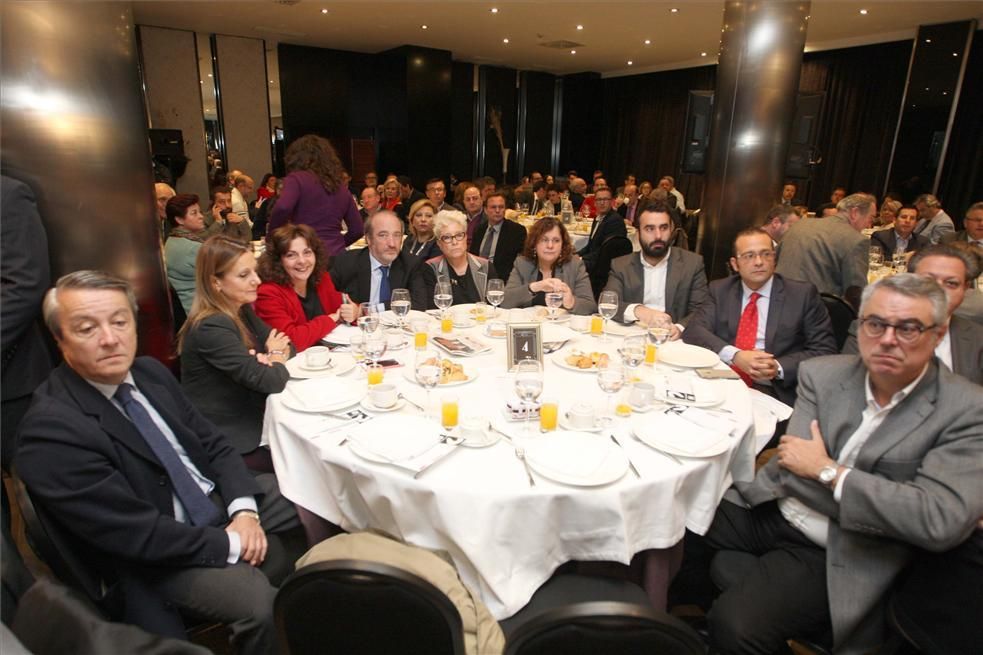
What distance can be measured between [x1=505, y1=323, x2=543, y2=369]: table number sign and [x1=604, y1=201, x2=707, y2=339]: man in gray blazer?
1.40 m

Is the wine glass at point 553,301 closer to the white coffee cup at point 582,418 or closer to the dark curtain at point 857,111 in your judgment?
the white coffee cup at point 582,418

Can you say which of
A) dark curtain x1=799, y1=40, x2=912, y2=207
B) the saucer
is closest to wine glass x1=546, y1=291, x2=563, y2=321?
the saucer

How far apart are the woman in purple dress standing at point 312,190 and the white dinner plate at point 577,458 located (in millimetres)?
3079

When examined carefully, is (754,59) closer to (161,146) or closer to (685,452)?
(685,452)

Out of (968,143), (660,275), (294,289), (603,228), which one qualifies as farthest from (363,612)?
(968,143)

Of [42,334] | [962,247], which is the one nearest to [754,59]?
[962,247]

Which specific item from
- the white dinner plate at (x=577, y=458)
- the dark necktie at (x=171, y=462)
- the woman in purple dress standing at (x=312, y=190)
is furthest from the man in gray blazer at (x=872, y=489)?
the woman in purple dress standing at (x=312, y=190)

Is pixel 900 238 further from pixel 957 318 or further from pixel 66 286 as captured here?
pixel 66 286

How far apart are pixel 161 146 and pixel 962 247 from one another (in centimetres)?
1055

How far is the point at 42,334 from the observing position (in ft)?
8.07

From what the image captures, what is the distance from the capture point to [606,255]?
5352mm

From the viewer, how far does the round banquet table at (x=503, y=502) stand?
5.25 ft

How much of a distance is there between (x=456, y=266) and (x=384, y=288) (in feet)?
1.70

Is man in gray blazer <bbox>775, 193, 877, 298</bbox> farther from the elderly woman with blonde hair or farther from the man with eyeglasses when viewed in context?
the elderly woman with blonde hair
